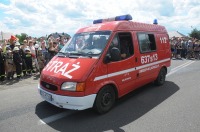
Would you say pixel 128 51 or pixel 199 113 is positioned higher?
pixel 128 51

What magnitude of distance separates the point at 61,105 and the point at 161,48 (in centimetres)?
458

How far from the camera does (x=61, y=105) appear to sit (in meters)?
5.24

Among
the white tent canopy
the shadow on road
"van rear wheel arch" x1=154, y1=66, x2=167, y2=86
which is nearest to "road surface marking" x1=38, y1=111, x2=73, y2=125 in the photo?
the shadow on road

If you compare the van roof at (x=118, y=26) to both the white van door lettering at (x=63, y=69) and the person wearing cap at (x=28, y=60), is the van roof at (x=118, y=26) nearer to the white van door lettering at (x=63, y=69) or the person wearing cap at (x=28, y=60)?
the white van door lettering at (x=63, y=69)

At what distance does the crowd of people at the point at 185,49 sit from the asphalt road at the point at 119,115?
14374mm

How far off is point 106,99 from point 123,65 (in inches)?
40.3

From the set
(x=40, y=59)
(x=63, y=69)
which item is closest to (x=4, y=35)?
(x=40, y=59)

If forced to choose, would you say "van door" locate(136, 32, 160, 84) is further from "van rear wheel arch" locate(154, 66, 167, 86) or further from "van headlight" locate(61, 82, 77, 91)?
"van headlight" locate(61, 82, 77, 91)

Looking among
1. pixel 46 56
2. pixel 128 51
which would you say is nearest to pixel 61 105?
pixel 128 51

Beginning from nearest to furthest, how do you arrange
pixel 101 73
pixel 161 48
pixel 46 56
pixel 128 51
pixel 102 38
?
1. pixel 101 73
2. pixel 102 38
3. pixel 128 51
4. pixel 161 48
5. pixel 46 56

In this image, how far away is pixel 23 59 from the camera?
36.6 ft

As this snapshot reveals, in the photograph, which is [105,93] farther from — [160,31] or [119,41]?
[160,31]

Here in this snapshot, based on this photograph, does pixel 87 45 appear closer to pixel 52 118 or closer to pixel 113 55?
pixel 113 55

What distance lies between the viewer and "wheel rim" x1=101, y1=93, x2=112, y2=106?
18.4 ft
